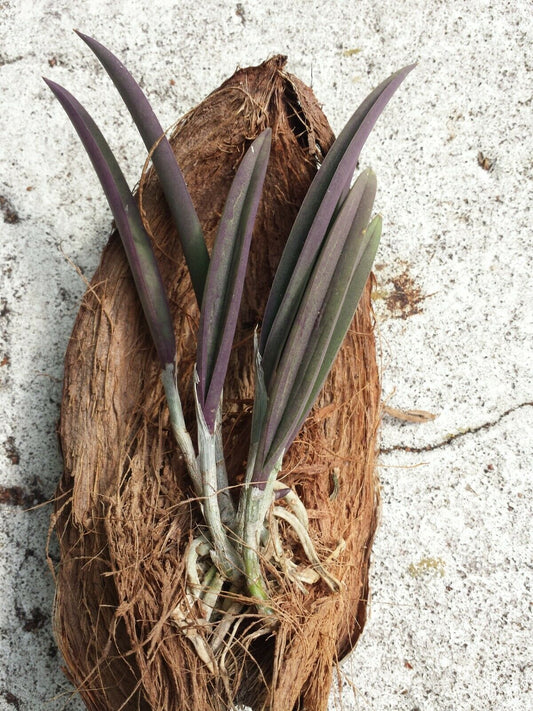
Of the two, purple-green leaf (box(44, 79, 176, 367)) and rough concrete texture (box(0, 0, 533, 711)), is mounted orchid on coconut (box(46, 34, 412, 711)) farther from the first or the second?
rough concrete texture (box(0, 0, 533, 711))

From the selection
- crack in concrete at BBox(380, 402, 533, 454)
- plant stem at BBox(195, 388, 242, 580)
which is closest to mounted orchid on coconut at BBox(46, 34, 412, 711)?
plant stem at BBox(195, 388, 242, 580)

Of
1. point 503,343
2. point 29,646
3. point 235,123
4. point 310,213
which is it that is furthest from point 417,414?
point 29,646

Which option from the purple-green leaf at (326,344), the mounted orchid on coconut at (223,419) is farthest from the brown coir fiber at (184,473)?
the purple-green leaf at (326,344)

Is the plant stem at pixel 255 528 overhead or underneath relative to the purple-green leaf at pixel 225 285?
underneath

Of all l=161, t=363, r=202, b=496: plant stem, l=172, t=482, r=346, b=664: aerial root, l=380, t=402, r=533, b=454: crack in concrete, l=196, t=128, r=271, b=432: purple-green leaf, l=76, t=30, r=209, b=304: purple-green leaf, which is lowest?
l=172, t=482, r=346, b=664: aerial root

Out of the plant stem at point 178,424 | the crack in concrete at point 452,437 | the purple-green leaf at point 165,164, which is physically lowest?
the crack in concrete at point 452,437

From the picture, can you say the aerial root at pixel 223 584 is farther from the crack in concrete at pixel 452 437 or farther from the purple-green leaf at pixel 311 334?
the crack in concrete at pixel 452 437

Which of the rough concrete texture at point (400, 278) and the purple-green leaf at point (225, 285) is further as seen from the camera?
the rough concrete texture at point (400, 278)

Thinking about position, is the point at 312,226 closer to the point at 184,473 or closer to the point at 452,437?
the point at 184,473
